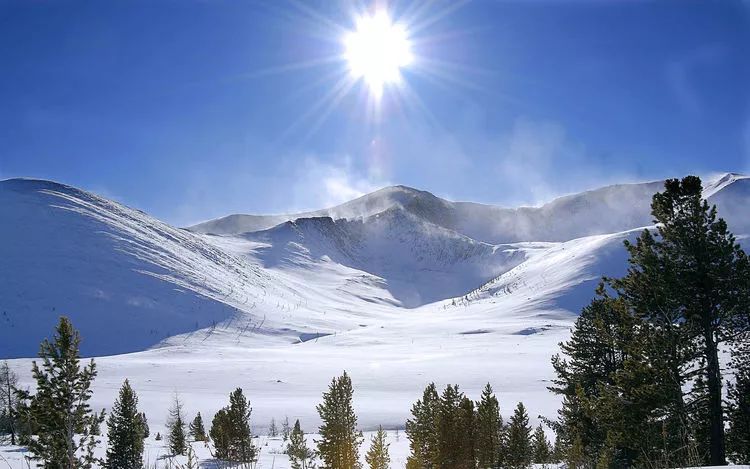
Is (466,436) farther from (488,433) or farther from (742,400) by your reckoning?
(742,400)

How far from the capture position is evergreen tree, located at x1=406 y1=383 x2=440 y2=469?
23359 mm

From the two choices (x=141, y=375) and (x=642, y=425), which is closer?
(x=642, y=425)

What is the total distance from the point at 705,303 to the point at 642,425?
4062 mm

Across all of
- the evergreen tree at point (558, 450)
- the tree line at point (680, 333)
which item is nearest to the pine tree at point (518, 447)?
the evergreen tree at point (558, 450)

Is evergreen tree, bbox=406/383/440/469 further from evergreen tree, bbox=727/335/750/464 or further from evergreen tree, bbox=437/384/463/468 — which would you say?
evergreen tree, bbox=727/335/750/464

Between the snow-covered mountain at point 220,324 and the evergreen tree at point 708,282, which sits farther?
the snow-covered mountain at point 220,324

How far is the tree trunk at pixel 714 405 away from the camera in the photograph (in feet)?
46.0

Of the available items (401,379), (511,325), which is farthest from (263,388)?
(511,325)

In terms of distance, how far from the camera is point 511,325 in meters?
130

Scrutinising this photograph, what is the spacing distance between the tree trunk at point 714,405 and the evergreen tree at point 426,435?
1125cm

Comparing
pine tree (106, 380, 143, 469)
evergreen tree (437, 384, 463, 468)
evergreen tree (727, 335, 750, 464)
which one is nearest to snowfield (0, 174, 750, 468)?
pine tree (106, 380, 143, 469)

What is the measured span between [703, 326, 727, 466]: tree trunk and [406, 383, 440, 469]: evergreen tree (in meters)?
11.3

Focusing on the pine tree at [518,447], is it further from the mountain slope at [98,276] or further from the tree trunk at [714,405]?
the mountain slope at [98,276]

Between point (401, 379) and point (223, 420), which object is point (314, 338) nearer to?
point (401, 379)
